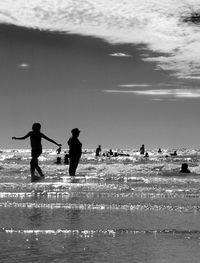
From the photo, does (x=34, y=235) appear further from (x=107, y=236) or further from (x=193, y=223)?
(x=193, y=223)

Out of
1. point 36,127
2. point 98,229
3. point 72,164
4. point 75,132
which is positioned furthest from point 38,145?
point 98,229

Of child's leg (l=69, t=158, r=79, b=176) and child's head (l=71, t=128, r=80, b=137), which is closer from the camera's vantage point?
child's head (l=71, t=128, r=80, b=137)

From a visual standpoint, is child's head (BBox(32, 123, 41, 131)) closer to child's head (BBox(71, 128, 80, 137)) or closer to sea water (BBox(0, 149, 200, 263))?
child's head (BBox(71, 128, 80, 137))

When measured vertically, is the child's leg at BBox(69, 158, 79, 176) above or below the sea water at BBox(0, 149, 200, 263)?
above

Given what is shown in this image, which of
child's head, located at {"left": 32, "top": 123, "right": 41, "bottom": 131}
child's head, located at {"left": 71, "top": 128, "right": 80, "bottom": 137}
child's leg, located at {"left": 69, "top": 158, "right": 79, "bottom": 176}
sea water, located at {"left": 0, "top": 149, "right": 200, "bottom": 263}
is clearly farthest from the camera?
child's leg, located at {"left": 69, "top": 158, "right": 79, "bottom": 176}

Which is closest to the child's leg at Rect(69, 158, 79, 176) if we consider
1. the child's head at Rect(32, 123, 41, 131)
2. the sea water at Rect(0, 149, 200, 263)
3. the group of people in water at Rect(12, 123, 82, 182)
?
the group of people in water at Rect(12, 123, 82, 182)

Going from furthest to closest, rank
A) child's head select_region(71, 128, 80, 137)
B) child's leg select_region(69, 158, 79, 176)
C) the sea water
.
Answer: child's leg select_region(69, 158, 79, 176) < child's head select_region(71, 128, 80, 137) < the sea water

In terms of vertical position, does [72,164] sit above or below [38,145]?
below

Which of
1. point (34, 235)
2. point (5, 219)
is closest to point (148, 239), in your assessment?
point (34, 235)

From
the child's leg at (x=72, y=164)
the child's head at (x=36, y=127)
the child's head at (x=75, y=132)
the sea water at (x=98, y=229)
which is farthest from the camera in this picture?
the child's leg at (x=72, y=164)

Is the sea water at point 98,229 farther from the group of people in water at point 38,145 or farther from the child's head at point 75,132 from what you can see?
the child's head at point 75,132

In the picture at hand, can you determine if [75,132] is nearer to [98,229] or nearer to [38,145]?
[38,145]

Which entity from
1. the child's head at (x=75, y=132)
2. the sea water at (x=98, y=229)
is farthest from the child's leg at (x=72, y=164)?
the sea water at (x=98, y=229)

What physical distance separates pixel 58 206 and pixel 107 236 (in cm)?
277
